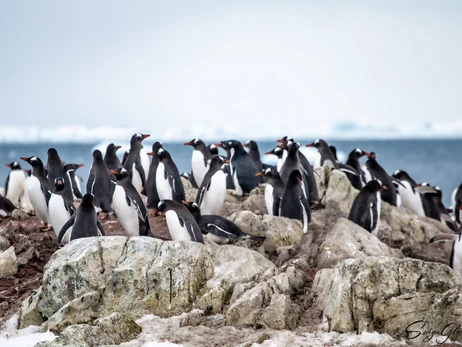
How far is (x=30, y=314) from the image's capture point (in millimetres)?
7121

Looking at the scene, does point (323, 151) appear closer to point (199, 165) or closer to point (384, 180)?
point (384, 180)

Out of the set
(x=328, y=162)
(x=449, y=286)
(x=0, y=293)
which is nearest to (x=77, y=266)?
(x=0, y=293)

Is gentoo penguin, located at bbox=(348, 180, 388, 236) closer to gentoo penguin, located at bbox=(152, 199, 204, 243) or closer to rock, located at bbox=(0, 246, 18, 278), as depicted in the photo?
gentoo penguin, located at bbox=(152, 199, 204, 243)

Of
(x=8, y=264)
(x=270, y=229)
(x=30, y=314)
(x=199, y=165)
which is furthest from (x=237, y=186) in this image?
(x=30, y=314)

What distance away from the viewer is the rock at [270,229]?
9.34 meters

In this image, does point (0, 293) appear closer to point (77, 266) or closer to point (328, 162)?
point (77, 266)

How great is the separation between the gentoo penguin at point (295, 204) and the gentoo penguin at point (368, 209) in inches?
32.3

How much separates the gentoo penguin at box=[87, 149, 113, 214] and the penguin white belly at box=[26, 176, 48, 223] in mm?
694

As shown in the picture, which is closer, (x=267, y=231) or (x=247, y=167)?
(x=267, y=231)

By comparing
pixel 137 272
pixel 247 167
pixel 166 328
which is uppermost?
pixel 247 167

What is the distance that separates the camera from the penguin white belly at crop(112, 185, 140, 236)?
379 inches

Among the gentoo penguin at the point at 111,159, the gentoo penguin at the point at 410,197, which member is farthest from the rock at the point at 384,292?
the gentoo penguin at the point at 410,197

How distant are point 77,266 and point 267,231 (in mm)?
2936

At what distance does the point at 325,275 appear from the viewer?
7.46 m
